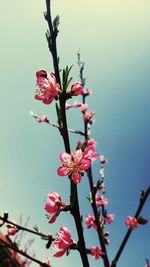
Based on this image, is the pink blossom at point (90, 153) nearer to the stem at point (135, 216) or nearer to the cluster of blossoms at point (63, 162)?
the cluster of blossoms at point (63, 162)

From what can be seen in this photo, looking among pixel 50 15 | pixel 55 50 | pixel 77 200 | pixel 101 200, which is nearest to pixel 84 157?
pixel 77 200

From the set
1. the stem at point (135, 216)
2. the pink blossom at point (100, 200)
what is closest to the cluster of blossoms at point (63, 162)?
the stem at point (135, 216)

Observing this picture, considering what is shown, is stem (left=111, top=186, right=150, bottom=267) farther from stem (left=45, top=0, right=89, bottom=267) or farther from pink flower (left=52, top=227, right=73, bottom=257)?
stem (left=45, top=0, right=89, bottom=267)

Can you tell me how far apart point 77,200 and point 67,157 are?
0.92 ft

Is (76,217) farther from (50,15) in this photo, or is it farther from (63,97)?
(50,15)

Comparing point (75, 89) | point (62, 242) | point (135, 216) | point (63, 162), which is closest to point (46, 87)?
point (75, 89)

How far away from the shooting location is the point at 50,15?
219cm

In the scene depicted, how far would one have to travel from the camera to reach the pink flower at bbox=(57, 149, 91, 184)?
2132mm

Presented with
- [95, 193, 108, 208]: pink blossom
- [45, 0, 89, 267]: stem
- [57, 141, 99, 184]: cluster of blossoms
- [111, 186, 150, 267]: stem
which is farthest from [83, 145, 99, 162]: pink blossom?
[95, 193, 108, 208]: pink blossom

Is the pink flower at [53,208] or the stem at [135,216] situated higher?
the pink flower at [53,208]

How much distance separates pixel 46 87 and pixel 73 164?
1.84ft

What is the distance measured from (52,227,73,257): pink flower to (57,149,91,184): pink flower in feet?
1.46

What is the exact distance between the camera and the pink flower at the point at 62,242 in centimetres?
223

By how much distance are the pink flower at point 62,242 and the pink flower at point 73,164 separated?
0.45 meters
